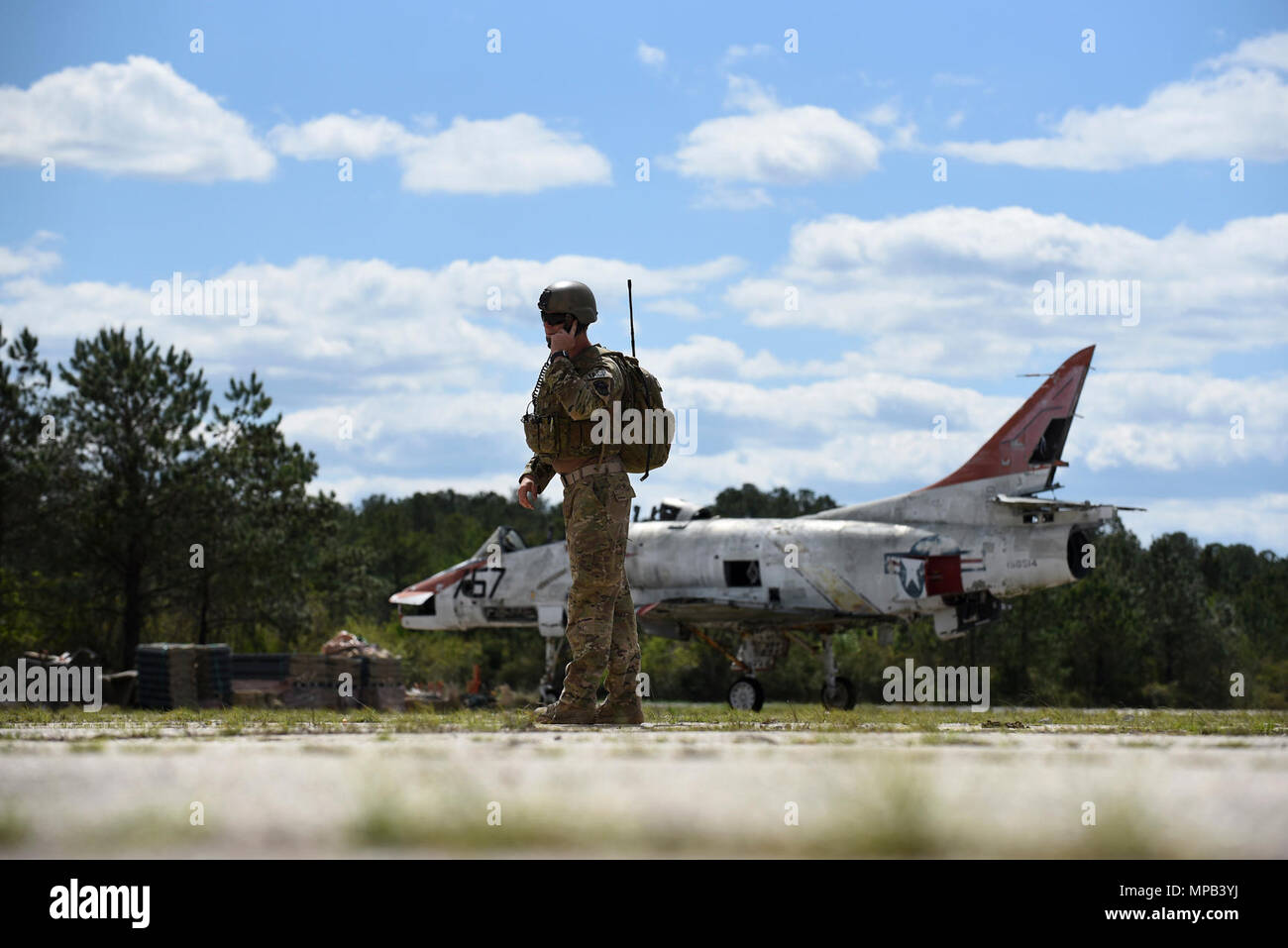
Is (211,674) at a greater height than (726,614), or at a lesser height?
lesser

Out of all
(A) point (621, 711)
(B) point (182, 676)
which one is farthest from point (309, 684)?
(A) point (621, 711)

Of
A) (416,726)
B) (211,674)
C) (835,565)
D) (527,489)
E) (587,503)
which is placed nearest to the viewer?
(416,726)

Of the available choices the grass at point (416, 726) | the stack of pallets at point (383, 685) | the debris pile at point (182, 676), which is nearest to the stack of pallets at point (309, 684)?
the stack of pallets at point (383, 685)

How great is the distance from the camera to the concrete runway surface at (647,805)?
2.76 metres

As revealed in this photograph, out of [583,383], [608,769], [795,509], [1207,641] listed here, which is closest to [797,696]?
[1207,641]

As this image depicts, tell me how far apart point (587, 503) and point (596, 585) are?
495 millimetres

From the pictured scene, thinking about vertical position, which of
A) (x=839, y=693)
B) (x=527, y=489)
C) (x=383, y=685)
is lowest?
(x=839, y=693)

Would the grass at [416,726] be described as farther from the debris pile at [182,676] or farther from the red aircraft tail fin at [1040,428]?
the red aircraft tail fin at [1040,428]

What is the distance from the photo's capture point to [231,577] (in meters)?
46.3

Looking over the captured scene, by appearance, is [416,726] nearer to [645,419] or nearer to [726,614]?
[645,419]
